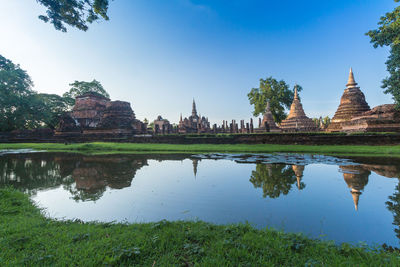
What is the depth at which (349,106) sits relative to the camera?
908 inches

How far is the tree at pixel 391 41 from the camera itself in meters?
7.46

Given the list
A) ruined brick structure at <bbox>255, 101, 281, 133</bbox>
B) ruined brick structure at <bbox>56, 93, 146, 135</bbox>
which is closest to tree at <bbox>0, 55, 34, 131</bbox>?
ruined brick structure at <bbox>56, 93, 146, 135</bbox>

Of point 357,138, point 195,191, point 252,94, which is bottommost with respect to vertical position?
point 195,191

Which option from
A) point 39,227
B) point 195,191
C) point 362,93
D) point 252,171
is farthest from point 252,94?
point 39,227

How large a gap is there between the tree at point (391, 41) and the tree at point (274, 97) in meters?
18.4

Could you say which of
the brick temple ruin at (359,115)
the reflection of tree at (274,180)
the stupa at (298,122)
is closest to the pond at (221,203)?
the reflection of tree at (274,180)

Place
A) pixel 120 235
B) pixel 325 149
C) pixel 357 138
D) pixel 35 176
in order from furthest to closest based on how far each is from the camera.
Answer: pixel 357 138
pixel 325 149
pixel 35 176
pixel 120 235

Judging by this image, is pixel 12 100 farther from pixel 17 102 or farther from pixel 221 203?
pixel 221 203

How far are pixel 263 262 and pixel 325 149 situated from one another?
39.2 feet

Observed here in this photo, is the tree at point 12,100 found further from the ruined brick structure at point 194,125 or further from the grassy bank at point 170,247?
the grassy bank at point 170,247

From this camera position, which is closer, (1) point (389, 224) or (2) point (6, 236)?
(2) point (6, 236)

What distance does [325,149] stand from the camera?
450 inches

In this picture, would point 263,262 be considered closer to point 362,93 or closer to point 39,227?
point 39,227

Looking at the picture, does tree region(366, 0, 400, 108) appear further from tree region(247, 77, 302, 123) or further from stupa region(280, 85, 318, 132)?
tree region(247, 77, 302, 123)
